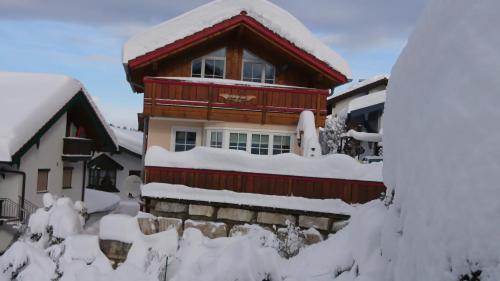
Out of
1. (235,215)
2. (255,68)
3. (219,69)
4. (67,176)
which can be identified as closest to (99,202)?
(67,176)

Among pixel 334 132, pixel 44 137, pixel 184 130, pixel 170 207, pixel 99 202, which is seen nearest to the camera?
pixel 170 207

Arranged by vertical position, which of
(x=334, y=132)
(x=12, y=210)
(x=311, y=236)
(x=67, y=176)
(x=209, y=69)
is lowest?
(x=12, y=210)

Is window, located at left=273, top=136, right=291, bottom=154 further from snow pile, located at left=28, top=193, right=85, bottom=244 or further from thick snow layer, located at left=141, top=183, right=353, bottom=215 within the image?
snow pile, located at left=28, top=193, right=85, bottom=244

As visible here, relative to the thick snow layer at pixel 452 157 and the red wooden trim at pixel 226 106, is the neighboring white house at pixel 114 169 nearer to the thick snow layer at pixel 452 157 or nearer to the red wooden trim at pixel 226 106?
the red wooden trim at pixel 226 106

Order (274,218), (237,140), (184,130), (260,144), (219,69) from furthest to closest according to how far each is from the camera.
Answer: (219,69)
(184,130)
(260,144)
(237,140)
(274,218)

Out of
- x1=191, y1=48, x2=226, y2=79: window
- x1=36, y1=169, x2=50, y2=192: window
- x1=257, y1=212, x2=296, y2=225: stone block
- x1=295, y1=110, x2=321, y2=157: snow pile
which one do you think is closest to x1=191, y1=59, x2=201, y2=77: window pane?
x1=191, y1=48, x2=226, y2=79: window

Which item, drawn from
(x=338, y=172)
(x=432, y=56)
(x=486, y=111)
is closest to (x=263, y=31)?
(x=338, y=172)

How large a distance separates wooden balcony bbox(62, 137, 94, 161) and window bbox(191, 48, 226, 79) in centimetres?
940

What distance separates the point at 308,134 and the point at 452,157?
10.5 m

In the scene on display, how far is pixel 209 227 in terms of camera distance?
32.0ft

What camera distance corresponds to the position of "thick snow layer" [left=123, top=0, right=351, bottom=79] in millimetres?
14859

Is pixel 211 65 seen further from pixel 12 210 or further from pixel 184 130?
pixel 12 210

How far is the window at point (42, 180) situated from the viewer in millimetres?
20219

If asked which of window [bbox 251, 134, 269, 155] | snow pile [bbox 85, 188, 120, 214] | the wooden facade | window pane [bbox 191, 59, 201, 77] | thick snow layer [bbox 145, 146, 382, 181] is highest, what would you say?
window pane [bbox 191, 59, 201, 77]
